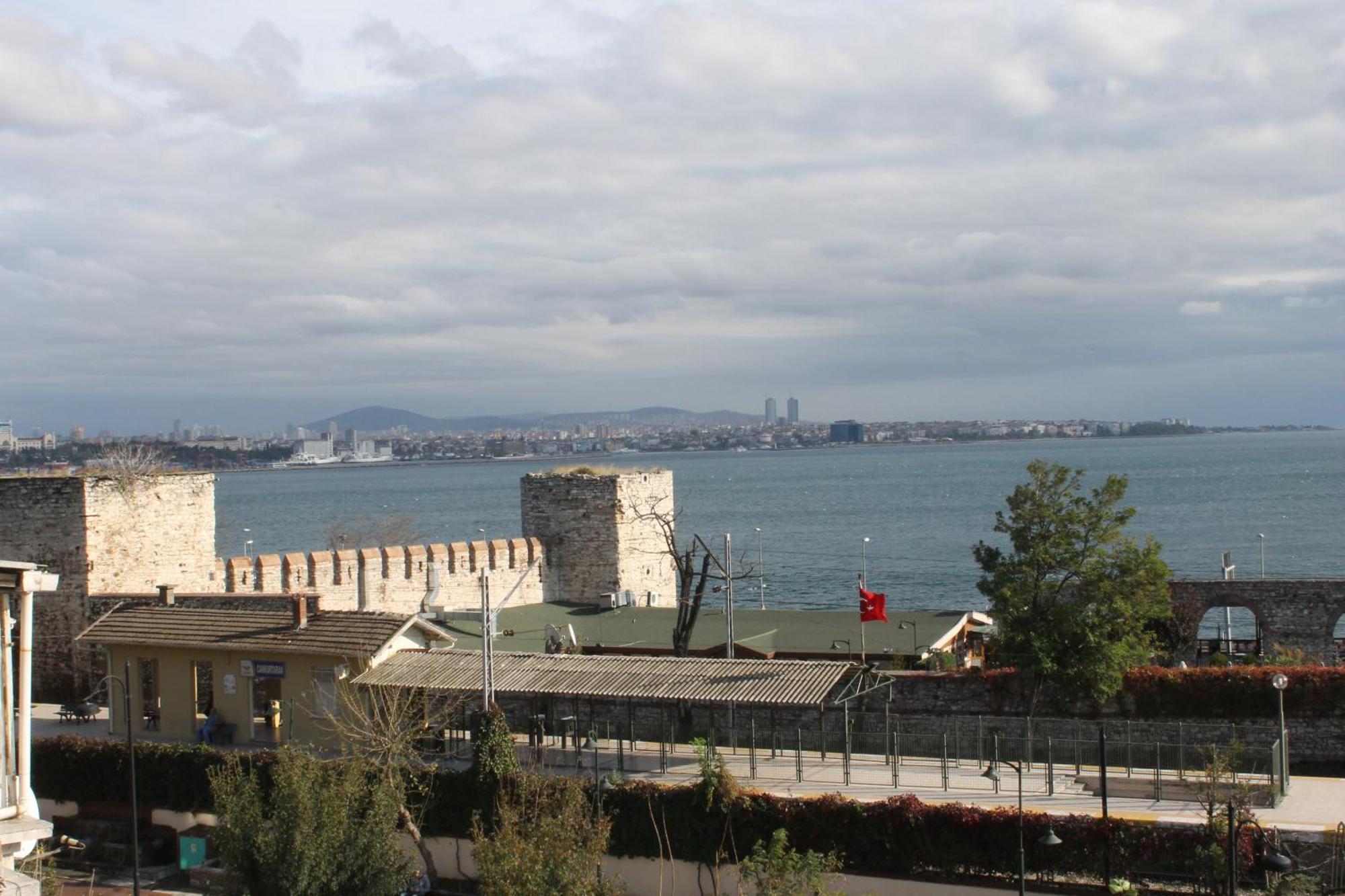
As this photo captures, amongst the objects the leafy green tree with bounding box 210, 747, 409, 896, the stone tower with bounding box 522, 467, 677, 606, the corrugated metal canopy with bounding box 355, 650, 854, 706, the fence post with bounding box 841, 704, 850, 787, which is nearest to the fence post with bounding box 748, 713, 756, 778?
the corrugated metal canopy with bounding box 355, 650, 854, 706

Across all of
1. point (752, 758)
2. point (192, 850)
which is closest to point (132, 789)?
point (192, 850)

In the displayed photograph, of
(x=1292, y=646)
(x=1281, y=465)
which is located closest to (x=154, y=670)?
(x=1292, y=646)

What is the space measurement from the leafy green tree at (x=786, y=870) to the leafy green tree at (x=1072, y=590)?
698cm

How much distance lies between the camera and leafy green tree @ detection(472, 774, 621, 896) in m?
13.3

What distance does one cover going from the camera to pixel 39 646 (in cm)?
2430

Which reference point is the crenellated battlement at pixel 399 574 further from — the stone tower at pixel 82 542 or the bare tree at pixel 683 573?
the bare tree at pixel 683 573

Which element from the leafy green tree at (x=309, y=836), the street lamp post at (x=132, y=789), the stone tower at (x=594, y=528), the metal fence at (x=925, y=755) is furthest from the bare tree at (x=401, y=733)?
the stone tower at (x=594, y=528)

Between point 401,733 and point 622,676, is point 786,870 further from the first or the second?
point 401,733

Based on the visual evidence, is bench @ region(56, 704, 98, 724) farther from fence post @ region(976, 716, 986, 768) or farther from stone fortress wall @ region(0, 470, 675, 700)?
fence post @ region(976, 716, 986, 768)

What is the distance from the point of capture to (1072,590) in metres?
22.2

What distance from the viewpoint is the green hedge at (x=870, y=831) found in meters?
15.2

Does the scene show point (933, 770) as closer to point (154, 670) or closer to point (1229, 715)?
point (1229, 715)

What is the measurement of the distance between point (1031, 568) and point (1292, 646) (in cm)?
814

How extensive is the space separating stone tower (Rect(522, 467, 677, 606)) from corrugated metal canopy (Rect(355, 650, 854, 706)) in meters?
8.75
